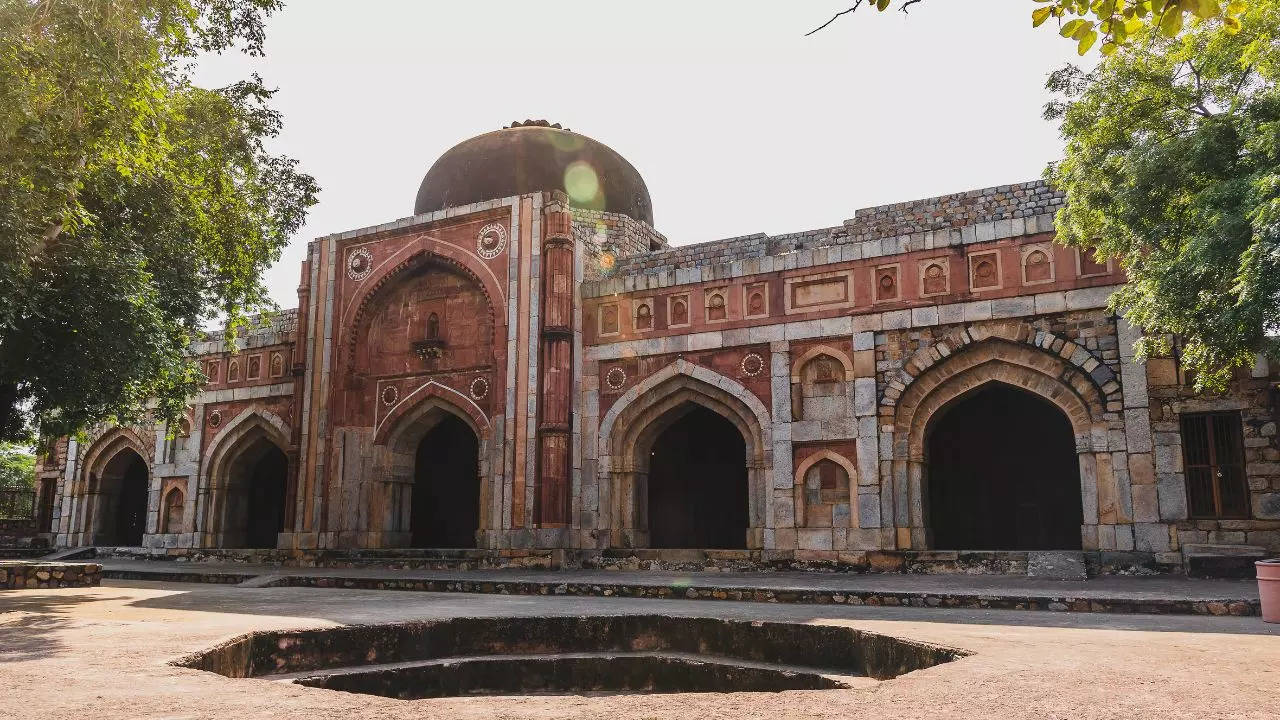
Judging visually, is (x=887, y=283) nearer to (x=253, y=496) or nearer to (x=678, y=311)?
(x=678, y=311)

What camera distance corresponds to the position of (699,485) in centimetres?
1736

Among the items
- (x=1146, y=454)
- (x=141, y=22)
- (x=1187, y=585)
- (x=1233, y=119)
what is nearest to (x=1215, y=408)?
(x=1146, y=454)

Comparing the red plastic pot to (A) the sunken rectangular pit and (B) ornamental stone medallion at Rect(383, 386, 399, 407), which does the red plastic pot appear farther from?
(B) ornamental stone medallion at Rect(383, 386, 399, 407)

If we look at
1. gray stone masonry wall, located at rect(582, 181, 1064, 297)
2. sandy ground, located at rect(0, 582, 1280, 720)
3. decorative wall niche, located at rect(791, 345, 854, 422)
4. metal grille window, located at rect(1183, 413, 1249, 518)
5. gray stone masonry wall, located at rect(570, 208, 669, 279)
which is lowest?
sandy ground, located at rect(0, 582, 1280, 720)

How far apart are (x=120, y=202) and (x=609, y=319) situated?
6.87 meters

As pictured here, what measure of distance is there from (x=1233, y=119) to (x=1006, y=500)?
30.4 ft

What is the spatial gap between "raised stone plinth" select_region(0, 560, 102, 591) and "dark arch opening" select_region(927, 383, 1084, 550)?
12.4 m

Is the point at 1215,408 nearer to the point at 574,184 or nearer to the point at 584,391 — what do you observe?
the point at 584,391

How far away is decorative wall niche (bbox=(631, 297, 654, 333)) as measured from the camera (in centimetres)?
1430

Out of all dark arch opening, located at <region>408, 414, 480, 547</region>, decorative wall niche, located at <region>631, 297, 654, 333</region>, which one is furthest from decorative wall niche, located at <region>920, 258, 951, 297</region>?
dark arch opening, located at <region>408, 414, 480, 547</region>

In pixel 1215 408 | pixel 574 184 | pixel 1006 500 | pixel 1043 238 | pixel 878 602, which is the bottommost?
pixel 878 602

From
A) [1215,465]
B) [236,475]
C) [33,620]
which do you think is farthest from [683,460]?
[33,620]

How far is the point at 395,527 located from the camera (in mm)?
16250

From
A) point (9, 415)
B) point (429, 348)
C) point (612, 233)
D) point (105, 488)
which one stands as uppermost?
point (612, 233)
